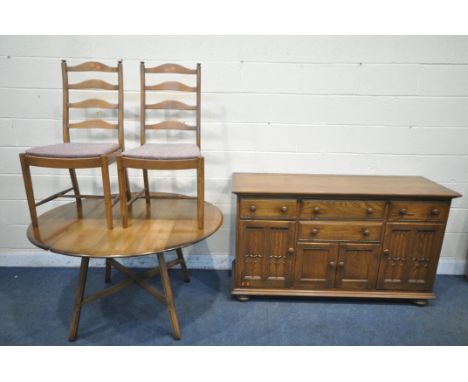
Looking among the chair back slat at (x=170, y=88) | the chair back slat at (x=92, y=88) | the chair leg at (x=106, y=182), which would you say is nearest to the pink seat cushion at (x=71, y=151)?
the chair leg at (x=106, y=182)

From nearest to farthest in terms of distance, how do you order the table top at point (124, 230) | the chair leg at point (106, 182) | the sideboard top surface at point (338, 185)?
the table top at point (124, 230)
the chair leg at point (106, 182)
the sideboard top surface at point (338, 185)

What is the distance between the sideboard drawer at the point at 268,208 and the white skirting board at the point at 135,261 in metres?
0.71

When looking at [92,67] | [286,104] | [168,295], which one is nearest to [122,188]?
[168,295]

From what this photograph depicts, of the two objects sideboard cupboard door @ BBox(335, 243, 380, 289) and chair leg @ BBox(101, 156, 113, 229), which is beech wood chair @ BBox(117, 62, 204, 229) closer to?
chair leg @ BBox(101, 156, 113, 229)

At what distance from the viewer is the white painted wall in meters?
2.17

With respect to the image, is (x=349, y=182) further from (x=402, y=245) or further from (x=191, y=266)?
(x=191, y=266)

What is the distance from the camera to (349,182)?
217 cm

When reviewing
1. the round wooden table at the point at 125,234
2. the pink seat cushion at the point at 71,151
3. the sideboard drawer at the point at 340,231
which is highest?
the pink seat cushion at the point at 71,151

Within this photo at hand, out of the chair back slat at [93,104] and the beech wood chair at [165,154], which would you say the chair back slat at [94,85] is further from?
the beech wood chair at [165,154]

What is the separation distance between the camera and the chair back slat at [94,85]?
2016mm

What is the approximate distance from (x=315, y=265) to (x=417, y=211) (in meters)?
0.71

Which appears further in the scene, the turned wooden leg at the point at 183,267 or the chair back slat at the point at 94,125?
the turned wooden leg at the point at 183,267

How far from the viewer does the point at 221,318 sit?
199cm

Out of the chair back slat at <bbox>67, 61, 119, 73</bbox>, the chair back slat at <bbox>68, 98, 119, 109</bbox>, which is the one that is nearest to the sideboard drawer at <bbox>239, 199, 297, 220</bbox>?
the chair back slat at <bbox>68, 98, 119, 109</bbox>
